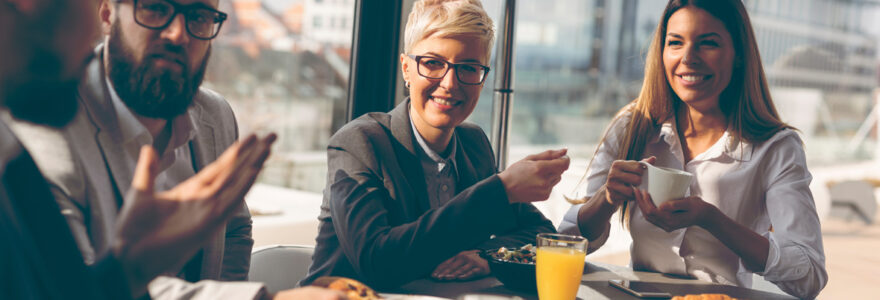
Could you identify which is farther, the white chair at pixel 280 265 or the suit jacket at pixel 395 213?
the white chair at pixel 280 265

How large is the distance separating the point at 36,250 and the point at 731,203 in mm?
1470

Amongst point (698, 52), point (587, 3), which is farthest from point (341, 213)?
point (587, 3)

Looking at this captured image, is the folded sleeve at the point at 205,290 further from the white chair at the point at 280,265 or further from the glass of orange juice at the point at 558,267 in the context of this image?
the white chair at the point at 280,265

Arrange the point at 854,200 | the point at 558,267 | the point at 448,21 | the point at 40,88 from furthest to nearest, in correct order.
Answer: the point at 854,200 < the point at 448,21 < the point at 558,267 < the point at 40,88

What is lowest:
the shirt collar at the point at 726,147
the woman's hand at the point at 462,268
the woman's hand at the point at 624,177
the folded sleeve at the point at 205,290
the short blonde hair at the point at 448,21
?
the woman's hand at the point at 462,268

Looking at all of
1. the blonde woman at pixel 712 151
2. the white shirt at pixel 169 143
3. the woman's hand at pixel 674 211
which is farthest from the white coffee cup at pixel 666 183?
the white shirt at pixel 169 143

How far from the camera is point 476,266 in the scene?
4.12 feet

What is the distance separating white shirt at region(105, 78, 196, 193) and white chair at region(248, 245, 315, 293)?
0.33 m

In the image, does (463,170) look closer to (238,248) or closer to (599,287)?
(599,287)

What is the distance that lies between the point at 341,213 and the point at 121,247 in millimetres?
666

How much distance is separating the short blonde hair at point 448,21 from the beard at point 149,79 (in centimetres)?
51

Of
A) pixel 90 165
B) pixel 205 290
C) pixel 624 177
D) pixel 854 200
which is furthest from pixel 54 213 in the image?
pixel 854 200

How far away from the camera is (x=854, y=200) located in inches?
287

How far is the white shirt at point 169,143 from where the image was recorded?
3.18ft
